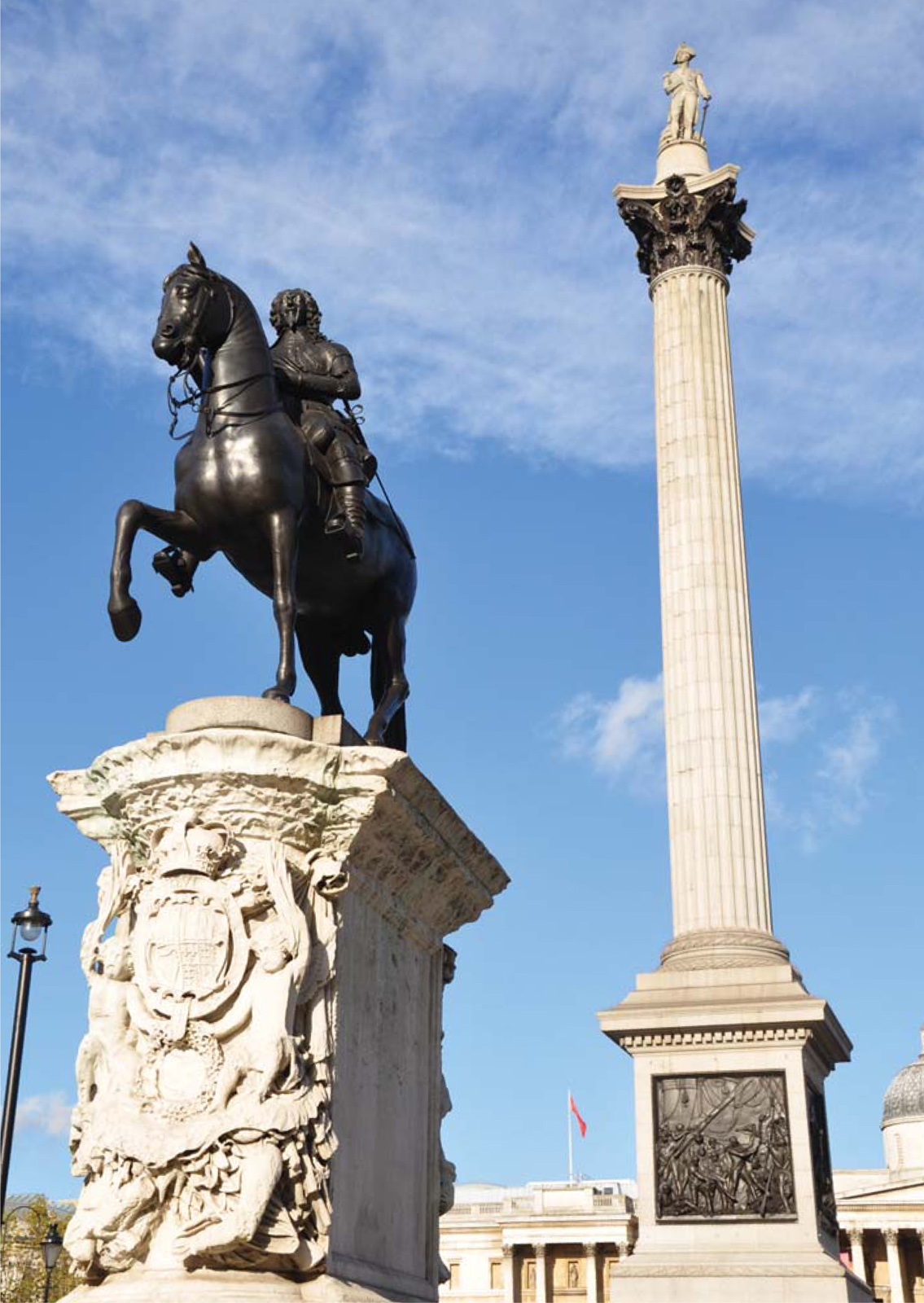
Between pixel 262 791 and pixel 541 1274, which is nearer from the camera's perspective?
pixel 262 791

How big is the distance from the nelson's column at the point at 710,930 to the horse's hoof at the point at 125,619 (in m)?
16.7

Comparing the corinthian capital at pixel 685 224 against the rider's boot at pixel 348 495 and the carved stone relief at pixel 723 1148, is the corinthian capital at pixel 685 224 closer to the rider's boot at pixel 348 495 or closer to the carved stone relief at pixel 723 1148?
the carved stone relief at pixel 723 1148

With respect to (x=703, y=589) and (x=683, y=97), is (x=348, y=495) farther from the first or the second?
(x=683, y=97)

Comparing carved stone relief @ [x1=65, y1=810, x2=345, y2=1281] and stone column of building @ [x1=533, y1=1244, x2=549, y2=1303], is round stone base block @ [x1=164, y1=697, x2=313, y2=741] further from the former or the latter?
stone column of building @ [x1=533, y1=1244, x2=549, y2=1303]

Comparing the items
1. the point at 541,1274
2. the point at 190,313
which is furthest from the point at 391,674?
the point at 541,1274

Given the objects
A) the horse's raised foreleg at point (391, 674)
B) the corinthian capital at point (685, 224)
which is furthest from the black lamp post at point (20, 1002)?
the corinthian capital at point (685, 224)

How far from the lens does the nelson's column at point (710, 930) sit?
21.3 meters

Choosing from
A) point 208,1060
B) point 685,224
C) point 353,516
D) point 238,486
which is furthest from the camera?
point 685,224

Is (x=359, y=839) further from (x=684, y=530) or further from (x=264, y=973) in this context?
(x=684, y=530)

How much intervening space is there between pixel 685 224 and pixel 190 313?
24.7 metres

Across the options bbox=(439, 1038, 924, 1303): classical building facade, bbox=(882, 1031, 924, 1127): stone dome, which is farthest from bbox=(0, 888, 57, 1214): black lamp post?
bbox=(882, 1031, 924, 1127): stone dome

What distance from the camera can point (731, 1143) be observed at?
2158 cm

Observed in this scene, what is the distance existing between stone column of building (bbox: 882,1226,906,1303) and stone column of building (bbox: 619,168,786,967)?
5144 cm

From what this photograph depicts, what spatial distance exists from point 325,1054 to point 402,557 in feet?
8.88
